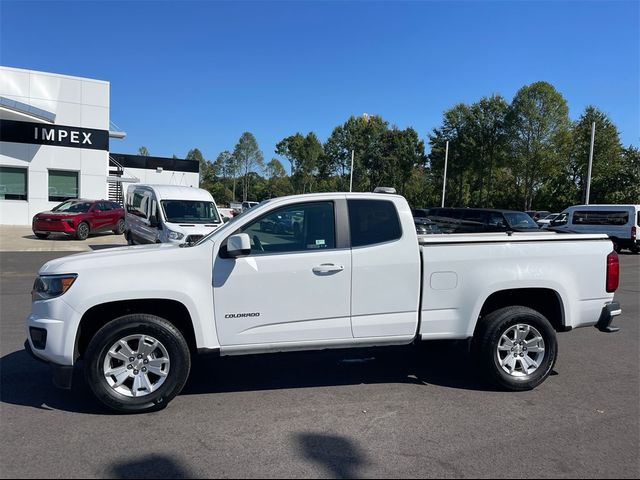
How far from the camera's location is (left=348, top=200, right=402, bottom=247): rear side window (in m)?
4.66

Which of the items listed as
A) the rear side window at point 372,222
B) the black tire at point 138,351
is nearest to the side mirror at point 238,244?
the black tire at point 138,351

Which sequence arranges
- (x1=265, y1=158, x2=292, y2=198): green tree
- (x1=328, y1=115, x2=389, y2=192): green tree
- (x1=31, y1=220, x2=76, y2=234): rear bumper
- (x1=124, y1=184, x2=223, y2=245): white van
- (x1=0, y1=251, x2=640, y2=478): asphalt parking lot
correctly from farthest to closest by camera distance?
(x1=265, y1=158, x2=292, y2=198): green tree < (x1=328, y1=115, x2=389, y2=192): green tree < (x1=31, y1=220, x2=76, y2=234): rear bumper < (x1=124, y1=184, x2=223, y2=245): white van < (x1=0, y1=251, x2=640, y2=478): asphalt parking lot

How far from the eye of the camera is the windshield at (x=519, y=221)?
18203mm

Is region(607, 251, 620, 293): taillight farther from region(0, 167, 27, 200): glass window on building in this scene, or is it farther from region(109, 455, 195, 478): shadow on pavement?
region(0, 167, 27, 200): glass window on building

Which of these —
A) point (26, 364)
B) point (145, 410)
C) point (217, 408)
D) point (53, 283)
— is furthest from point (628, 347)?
point (26, 364)

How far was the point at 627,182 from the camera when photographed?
37.5 m

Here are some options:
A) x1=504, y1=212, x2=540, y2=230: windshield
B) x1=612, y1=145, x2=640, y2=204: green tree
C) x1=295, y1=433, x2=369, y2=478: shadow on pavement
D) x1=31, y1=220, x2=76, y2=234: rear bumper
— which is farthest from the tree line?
x1=295, y1=433, x2=369, y2=478: shadow on pavement

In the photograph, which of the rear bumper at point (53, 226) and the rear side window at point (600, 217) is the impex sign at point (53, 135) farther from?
the rear side window at point (600, 217)

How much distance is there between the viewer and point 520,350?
4.88m

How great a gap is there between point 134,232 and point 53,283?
1136cm

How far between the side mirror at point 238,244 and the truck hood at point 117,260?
36 centimetres

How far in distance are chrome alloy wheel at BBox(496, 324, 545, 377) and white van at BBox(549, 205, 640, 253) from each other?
17.1 meters

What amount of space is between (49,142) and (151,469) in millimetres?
25743

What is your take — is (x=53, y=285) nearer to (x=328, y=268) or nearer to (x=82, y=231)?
(x=328, y=268)
